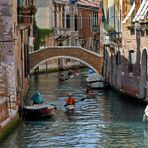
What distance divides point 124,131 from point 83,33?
39.8 m

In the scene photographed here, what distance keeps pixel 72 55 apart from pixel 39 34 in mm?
11426

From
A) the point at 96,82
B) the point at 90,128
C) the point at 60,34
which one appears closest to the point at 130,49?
the point at 96,82

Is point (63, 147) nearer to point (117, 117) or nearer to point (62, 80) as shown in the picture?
point (117, 117)

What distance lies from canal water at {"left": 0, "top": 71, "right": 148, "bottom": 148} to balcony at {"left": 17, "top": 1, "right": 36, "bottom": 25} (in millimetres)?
3693

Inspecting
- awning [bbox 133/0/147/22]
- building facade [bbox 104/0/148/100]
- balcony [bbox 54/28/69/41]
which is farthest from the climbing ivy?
awning [bbox 133/0/147/22]

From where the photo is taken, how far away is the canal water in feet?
58.9

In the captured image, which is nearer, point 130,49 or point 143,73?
point 143,73

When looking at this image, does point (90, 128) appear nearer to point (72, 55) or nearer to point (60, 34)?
point (72, 55)

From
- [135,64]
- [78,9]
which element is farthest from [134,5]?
[78,9]

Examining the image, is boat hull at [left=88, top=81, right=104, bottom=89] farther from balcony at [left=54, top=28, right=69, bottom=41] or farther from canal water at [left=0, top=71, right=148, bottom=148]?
balcony at [left=54, top=28, right=69, bottom=41]

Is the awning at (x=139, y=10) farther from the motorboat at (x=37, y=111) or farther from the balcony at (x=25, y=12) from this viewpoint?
the motorboat at (x=37, y=111)

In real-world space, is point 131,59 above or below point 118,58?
above

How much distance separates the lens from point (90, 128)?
20609 millimetres

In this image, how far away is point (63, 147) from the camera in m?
17.5
